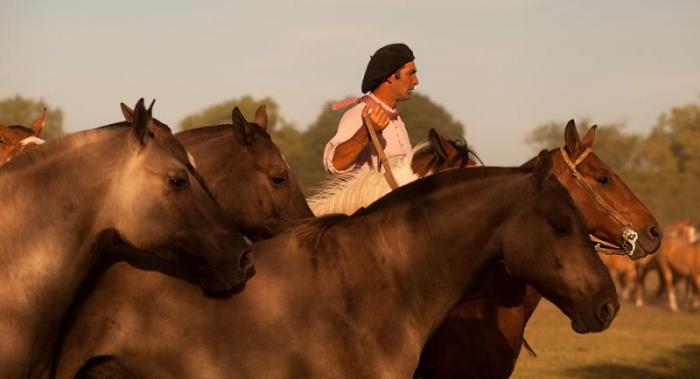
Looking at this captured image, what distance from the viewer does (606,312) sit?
585 cm

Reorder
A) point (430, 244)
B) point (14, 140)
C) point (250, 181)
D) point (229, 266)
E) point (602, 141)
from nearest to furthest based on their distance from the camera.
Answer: point (229, 266) < point (430, 244) < point (250, 181) < point (14, 140) < point (602, 141)

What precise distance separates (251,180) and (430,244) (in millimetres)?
1894

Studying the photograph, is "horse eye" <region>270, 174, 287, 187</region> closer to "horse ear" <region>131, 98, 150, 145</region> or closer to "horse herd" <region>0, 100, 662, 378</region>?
"horse herd" <region>0, 100, 662, 378</region>

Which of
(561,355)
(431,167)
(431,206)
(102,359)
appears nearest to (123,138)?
(102,359)

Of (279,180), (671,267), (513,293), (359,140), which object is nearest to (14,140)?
(279,180)

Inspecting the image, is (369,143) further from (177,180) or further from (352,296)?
(177,180)

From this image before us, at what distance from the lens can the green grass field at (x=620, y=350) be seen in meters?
17.0

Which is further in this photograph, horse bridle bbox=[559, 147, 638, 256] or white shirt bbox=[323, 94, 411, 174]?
horse bridle bbox=[559, 147, 638, 256]

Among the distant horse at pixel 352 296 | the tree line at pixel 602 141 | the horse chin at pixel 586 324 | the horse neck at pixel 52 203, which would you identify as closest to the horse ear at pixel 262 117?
the distant horse at pixel 352 296

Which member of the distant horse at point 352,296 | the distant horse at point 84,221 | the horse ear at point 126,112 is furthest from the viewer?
the horse ear at point 126,112

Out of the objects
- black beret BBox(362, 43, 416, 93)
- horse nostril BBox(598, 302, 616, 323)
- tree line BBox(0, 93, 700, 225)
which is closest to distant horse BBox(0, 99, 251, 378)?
Result: horse nostril BBox(598, 302, 616, 323)

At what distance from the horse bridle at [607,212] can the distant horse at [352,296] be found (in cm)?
207

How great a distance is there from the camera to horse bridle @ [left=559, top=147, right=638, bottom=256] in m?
8.07

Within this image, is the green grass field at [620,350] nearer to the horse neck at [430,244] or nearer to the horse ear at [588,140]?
the horse ear at [588,140]
